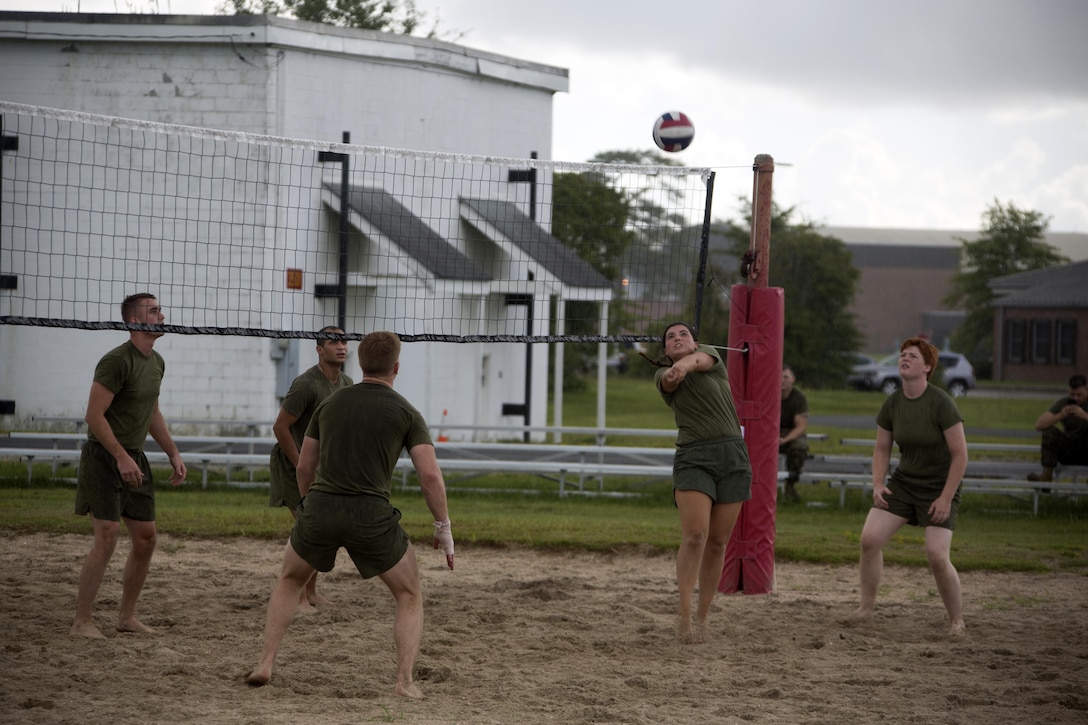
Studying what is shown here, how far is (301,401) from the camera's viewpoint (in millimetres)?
6719

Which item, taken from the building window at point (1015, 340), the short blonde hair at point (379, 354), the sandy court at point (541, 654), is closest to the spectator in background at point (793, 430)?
the sandy court at point (541, 654)

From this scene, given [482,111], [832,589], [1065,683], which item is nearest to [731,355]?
[832,589]

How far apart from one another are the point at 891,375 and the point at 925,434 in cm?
3444

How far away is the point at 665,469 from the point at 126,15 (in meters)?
11.2

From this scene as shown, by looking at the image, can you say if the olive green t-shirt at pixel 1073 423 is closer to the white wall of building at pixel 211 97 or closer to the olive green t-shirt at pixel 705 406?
the olive green t-shirt at pixel 705 406

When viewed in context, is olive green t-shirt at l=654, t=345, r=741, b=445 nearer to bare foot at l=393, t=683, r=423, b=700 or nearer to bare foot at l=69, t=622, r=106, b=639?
bare foot at l=393, t=683, r=423, b=700

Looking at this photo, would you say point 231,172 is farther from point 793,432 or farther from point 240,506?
point 793,432

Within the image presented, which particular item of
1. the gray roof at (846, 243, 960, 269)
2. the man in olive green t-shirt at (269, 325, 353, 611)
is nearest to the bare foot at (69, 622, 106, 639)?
the man in olive green t-shirt at (269, 325, 353, 611)

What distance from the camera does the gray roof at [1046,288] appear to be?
1797 inches

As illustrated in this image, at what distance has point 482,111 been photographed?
2034cm

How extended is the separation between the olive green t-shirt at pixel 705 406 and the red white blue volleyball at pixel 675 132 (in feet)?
7.19

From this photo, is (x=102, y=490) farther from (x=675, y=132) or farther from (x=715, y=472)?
(x=675, y=132)

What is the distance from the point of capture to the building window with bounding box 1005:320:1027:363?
4691 cm

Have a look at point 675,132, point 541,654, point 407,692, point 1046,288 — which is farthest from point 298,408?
point 1046,288
